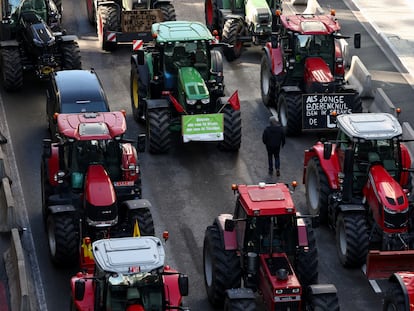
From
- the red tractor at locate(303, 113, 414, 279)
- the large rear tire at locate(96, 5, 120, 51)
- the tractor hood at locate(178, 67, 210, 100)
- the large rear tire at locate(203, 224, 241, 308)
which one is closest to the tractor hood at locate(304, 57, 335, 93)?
the tractor hood at locate(178, 67, 210, 100)

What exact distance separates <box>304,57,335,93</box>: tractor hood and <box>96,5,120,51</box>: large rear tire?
8010 mm

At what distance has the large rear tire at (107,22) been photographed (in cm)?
4094

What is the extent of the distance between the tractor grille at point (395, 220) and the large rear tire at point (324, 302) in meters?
4.14

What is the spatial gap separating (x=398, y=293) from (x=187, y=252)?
653cm

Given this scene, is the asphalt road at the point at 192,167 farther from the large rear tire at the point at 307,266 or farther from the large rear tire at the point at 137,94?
the large rear tire at the point at 307,266

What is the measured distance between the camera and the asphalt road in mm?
28203

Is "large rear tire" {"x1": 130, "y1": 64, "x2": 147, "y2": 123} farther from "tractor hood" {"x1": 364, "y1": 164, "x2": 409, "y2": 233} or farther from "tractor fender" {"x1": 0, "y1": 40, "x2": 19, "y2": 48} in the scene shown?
"tractor hood" {"x1": 364, "y1": 164, "x2": 409, "y2": 233}

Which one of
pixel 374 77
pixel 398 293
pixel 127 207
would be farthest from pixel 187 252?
pixel 374 77

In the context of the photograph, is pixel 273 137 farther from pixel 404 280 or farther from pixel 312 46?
pixel 404 280

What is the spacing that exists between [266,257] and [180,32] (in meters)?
11.1

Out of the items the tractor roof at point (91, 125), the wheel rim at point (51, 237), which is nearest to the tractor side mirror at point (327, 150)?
the tractor roof at point (91, 125)

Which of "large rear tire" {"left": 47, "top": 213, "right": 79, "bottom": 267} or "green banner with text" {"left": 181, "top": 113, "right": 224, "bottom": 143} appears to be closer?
"large rear tire" {"left": 47, "top": 213, "right": 79, "bottom": 267}

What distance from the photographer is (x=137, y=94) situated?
1433 inches

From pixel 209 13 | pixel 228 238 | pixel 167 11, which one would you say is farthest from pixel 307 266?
pixel 209 13
